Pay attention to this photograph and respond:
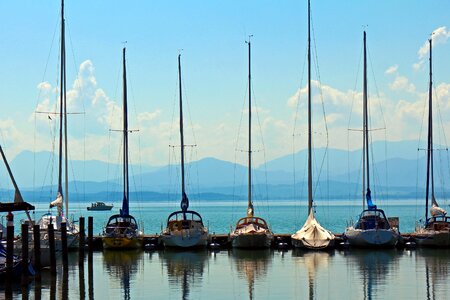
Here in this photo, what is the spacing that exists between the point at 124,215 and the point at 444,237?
19032mm

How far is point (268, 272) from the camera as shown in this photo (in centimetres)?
4181

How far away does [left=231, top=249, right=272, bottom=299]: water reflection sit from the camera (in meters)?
39.0

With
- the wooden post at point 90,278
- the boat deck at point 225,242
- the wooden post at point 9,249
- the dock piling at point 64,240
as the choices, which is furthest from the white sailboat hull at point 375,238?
the wooden post at point 9,249

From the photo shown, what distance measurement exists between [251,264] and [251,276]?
5285 mm

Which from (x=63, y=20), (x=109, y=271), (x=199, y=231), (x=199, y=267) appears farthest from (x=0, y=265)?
(x=63, y=20)

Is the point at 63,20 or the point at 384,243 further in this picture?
the point at 63,20

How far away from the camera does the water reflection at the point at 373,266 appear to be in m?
35.9

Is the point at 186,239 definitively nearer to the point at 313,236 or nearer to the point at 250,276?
the point at 313,236

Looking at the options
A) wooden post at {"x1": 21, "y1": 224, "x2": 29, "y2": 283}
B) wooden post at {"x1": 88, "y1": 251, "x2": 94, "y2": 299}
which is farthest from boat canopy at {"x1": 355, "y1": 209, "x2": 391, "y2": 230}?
wooden post at {"x1": 21, "y1": 224, "x2": 29, "y2": 283}

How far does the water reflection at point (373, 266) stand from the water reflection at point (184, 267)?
7.04 m

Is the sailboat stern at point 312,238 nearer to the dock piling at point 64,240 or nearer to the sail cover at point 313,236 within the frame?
the sail cover at point 313,236

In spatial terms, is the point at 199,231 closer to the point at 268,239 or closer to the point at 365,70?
the point at 268,239

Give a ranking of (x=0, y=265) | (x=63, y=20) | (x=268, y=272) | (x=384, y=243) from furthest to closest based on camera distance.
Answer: (x=63, y=20) < (x=384, y=243) < (x=268, y=272) < (x=0, y=265)

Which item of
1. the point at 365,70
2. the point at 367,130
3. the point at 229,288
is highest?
the point at 365,70
